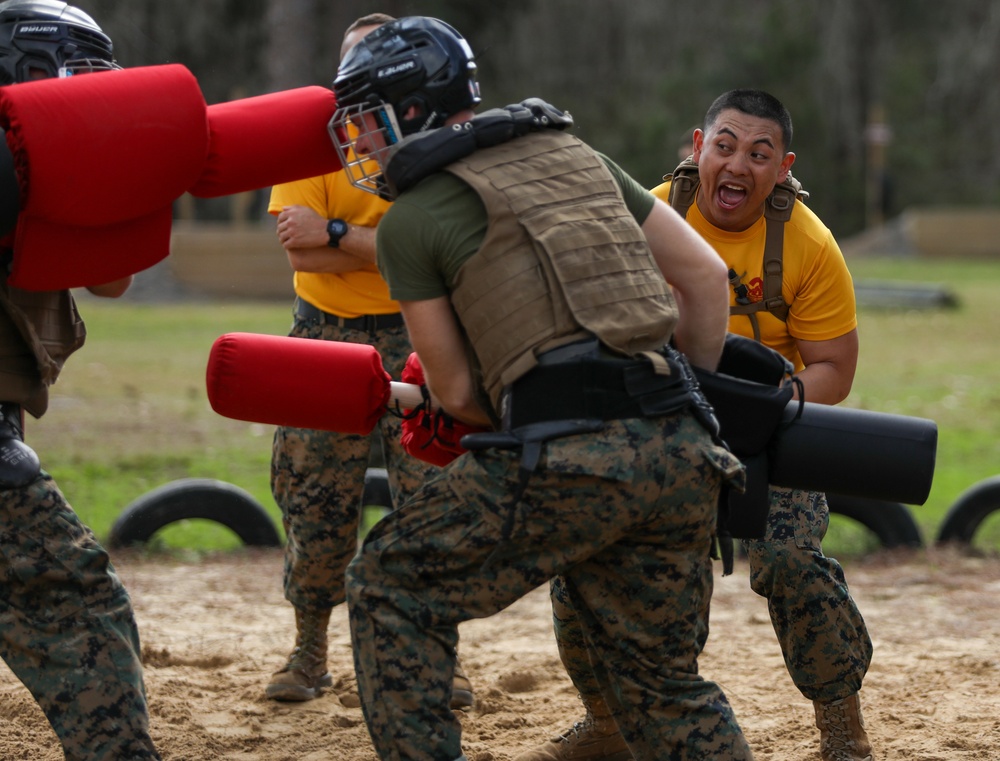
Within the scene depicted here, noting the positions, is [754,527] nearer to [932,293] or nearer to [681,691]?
[681,691]

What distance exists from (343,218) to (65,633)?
200 centimetres

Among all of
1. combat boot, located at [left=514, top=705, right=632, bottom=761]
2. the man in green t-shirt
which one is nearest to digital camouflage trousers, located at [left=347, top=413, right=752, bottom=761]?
the man in green t-shirt

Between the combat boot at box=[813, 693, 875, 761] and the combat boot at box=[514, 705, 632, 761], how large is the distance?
65 centimetres

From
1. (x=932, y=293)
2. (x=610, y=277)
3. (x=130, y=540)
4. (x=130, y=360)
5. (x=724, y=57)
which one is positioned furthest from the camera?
(x=724, y=57)

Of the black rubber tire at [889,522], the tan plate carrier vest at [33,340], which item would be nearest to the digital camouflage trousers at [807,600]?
the tan plate carrier vest at [33,340]

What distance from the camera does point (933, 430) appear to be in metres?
3.64

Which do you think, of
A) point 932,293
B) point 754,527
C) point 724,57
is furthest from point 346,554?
point 724,57

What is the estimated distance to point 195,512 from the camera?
684 cm

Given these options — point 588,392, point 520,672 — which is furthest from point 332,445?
point 588,392

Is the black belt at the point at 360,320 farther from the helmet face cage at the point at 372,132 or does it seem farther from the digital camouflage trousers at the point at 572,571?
the digital camouflage trousers at the point at 572,571

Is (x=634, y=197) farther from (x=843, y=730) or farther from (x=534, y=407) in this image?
(x=843, y=730)

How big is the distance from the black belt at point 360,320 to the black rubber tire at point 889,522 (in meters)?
3.19

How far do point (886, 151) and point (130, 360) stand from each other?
25.4 meters

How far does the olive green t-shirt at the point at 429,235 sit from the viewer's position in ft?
10.6
